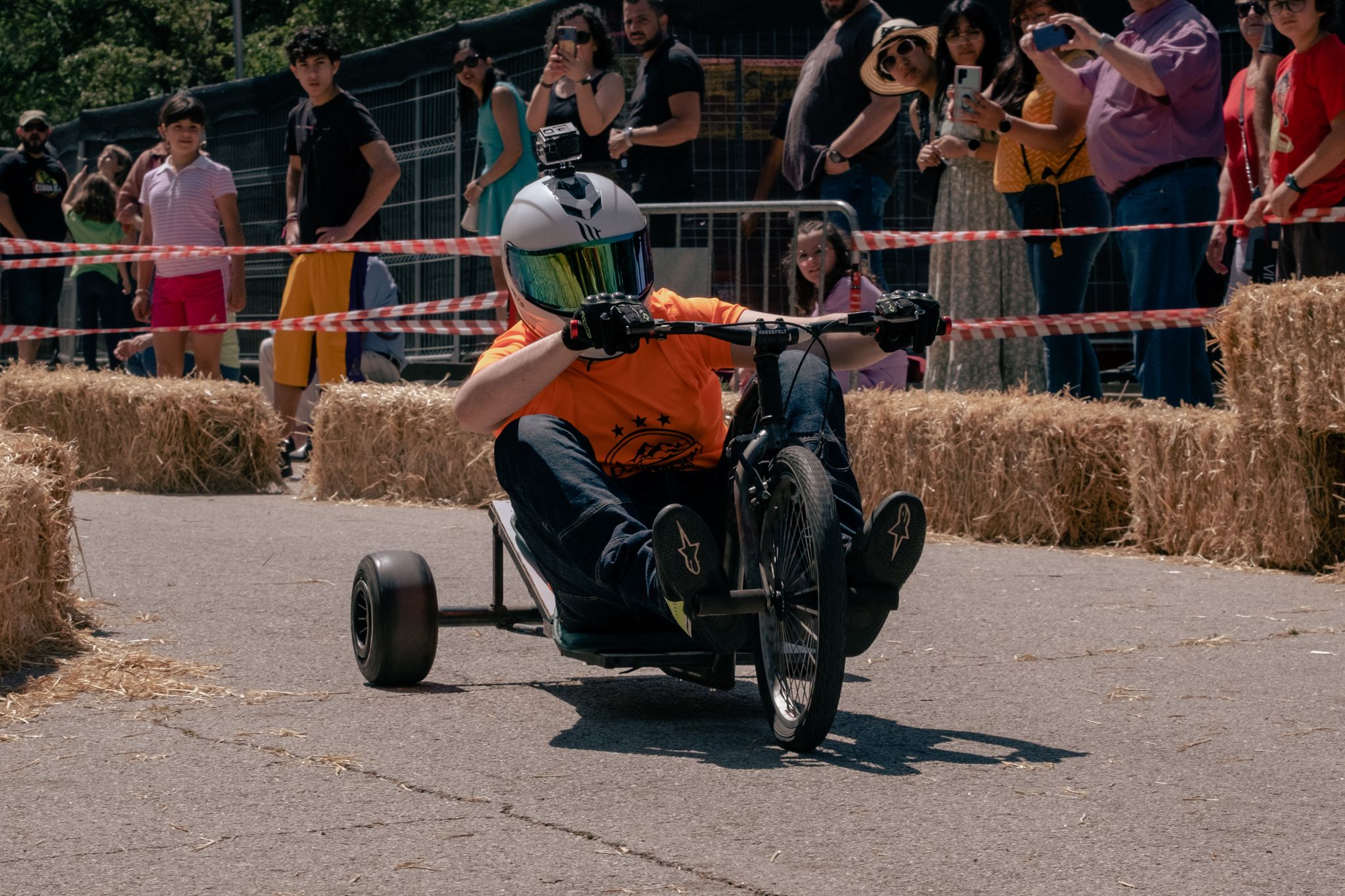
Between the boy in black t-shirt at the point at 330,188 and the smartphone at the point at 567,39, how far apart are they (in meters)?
1.11

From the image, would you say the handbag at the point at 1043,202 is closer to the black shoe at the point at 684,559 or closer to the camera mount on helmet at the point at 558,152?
the camera mount on helmet at the point at 558,152

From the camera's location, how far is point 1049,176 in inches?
344

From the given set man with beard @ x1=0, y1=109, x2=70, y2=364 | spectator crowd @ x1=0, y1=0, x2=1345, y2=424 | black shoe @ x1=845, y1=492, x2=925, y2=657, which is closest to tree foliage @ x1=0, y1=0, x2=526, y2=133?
man with beard @ x1=0, y1=109, x2=70, y2=364

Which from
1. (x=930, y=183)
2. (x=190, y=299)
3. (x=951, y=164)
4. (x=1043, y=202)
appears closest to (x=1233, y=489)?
(x=1043, y=202)

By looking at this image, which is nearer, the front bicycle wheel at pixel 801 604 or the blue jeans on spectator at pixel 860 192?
the front bicycle wheel at pixel 801 604

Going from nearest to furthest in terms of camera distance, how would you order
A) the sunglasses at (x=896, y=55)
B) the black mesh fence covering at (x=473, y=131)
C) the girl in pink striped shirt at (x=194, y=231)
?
the sunglasses at (x=896, y=55) < the girl in pink striped shirt at (x=194, y=231) < the black mesh fence covering at (x=473, y=131)

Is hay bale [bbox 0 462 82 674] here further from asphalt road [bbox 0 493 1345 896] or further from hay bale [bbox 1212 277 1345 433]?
hay bale [bbox 1212 277 1345 433]

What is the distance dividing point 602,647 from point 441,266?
12.1 metres

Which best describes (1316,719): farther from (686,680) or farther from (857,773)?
(686,680)

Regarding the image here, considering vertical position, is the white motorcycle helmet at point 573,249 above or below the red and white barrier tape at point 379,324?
above

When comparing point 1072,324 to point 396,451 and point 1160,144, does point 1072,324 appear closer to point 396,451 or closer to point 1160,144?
point 1160,144

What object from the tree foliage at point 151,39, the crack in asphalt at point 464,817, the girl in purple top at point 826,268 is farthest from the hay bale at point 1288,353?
the tree foliage at point 151,39

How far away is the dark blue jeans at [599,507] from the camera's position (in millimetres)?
4172

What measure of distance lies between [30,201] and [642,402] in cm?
1050
